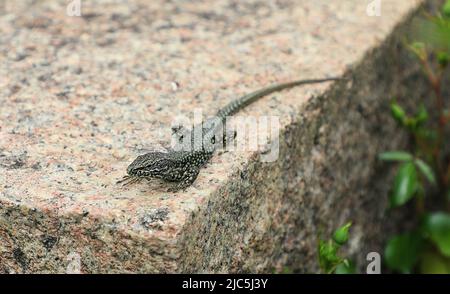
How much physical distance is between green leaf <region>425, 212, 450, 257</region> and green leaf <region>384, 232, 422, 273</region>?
0.39 ft

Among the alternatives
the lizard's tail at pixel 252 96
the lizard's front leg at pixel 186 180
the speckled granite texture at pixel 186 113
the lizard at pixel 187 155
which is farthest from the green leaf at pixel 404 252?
the lizard's front leg at pixel 186 180

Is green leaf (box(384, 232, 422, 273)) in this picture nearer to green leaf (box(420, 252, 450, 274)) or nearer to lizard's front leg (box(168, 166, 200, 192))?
green leaf (box(420, 252, 450, 274))

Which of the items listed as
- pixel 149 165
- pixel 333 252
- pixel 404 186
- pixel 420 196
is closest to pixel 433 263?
pixel 420 196

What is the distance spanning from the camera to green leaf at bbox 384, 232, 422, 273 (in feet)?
14.3

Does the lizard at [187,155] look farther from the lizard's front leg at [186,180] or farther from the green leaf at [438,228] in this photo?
the green leaf at [438,228]

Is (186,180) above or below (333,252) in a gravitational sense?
above

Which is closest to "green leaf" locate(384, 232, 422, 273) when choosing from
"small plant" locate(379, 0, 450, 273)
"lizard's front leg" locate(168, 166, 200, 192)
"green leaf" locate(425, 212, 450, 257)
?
"small plant" locate(379, 0, 450, 273)

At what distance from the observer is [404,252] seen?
441 centimetres

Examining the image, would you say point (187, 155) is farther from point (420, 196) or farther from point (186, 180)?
point (420, 196)

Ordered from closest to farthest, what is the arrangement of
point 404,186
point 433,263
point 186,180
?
point 186,180
point 404,186
point 433,263

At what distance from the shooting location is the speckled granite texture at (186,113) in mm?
3018

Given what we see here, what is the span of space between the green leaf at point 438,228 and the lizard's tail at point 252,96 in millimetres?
1134

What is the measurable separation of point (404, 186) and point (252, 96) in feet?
3.62

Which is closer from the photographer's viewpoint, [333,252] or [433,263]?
[333,252]
